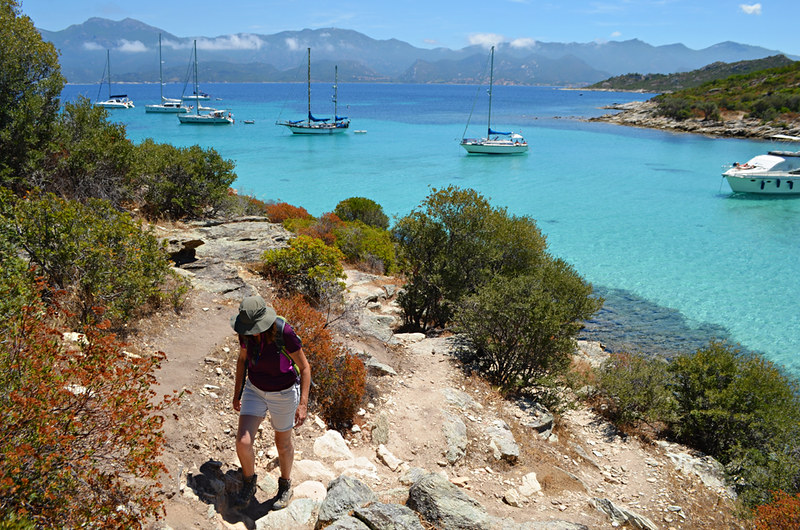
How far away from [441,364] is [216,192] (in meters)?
9.87

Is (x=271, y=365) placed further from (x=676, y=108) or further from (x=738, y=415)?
(x=676, y=108)

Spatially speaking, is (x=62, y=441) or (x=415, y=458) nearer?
(x=62, y=441)

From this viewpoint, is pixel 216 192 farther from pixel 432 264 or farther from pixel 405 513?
pixel 405 513

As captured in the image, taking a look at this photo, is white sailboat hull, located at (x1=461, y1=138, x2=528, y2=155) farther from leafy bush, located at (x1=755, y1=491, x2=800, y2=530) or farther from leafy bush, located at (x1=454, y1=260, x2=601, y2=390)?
leafy bush, located at (x1=755, y1=491, x2=800, y2=530)

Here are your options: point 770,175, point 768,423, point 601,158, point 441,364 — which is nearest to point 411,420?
point 441,364

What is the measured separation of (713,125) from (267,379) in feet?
252

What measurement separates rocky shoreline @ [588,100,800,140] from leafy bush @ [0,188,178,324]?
6669cm

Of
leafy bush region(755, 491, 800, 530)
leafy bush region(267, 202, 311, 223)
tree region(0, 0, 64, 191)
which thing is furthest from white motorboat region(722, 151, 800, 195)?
tree region(0, 0, 64, 191)

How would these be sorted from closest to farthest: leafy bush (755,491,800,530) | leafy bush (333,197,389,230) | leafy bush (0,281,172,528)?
leafy bush (0,281,172,528) < leafy bush (755,491,800,530) < leafy bush (333,197,389,230)

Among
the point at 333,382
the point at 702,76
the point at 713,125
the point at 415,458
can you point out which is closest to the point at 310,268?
the point at 333,382

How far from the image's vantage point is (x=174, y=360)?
6.86 meters

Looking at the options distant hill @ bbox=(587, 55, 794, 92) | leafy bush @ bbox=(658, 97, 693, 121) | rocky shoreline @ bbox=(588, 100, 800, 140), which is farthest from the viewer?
distant hill @ bbox=(587, 55, 794, 92)

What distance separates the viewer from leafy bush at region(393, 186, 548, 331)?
1150 centimetres

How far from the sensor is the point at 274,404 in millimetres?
4770
